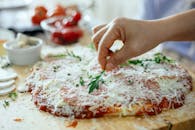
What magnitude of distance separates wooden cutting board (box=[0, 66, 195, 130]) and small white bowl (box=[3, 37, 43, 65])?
1.09 ft

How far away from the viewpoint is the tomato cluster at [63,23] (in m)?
1.58

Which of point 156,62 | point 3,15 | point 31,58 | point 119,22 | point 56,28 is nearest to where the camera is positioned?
point 119,22

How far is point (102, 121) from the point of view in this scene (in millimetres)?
1010

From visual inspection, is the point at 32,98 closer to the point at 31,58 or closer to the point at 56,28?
the point at 31,58

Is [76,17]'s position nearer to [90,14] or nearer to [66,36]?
[66,36]

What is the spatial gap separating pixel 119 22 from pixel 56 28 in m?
0.59

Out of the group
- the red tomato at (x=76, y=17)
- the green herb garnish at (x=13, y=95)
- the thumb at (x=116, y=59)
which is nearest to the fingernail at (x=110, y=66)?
the thumb at (x=116, y=59)

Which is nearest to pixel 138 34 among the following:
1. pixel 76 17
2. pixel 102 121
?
pixel 102 121

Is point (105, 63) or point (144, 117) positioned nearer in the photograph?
point (144, 117)

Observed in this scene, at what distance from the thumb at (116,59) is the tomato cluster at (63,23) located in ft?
1.59

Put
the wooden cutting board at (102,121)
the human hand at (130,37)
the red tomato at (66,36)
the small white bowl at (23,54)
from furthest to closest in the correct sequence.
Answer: the red tomato at (66,36)
the small white bowl at (23,54)
the human hand at (130,37)
the wooden cutting board at (102,121)

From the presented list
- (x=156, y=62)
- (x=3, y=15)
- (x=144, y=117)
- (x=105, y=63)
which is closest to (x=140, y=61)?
(x=156, y=62)

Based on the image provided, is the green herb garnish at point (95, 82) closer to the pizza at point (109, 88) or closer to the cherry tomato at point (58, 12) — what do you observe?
the pizza at point (109, 88)

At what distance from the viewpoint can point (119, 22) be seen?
1090 mm
